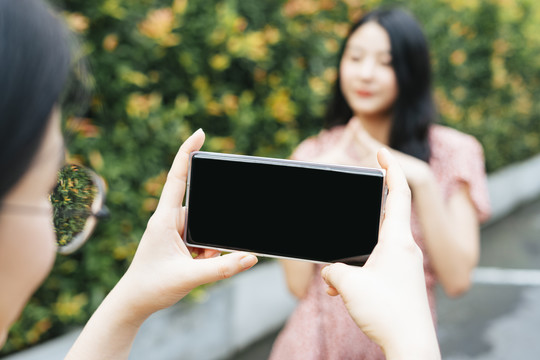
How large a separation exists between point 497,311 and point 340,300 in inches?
124

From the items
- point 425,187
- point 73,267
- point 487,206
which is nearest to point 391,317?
point 425,187

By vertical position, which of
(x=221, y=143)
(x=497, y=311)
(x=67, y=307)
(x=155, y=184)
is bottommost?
(x=497, y=311)

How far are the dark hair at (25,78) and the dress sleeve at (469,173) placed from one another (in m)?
1.48

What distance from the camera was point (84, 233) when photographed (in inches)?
43.8

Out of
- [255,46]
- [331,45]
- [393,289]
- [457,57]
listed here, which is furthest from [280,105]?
[457,57]

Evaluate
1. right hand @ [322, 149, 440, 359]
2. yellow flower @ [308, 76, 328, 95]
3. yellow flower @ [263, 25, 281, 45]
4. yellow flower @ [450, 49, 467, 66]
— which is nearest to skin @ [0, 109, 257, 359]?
right hand @ [322, 149, 440, 359]

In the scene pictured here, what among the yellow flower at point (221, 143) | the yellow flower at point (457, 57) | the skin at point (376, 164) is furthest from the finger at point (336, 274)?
the yellow flower at point (457, 57)

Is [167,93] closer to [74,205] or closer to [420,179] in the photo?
[420,179]

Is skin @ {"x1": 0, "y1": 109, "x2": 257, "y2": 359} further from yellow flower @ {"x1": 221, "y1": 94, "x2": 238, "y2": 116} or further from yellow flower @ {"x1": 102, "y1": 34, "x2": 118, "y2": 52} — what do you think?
yellow flower @ {"x1": 221, "y1": 94, "x2": 238, "y2": 116}

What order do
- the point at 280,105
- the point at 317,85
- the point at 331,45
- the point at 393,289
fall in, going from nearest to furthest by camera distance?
the point at 393,289 < the point at 280,105 < the point at 317,85 < the point at 331,45

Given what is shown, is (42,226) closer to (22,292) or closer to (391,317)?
(22,292)

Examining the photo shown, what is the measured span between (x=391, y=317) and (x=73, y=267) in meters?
1.94

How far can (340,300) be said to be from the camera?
1663 mm

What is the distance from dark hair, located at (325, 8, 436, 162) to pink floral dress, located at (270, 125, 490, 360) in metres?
0.07
